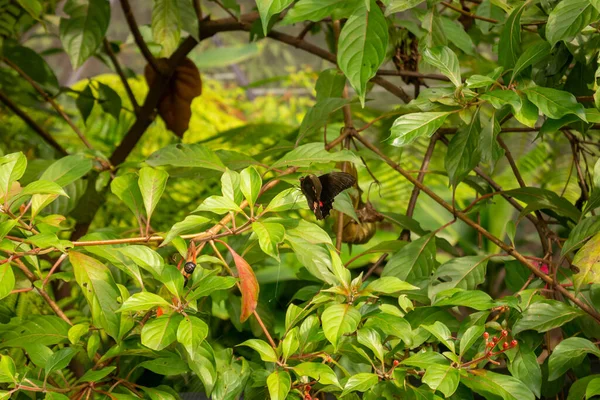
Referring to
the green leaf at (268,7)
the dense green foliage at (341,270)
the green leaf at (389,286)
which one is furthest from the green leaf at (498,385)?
the green leaf at (268,7)

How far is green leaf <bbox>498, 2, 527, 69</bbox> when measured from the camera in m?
0.86

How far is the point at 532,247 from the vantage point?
11.4 feet

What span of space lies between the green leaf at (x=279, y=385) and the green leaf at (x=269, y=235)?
0.44 ft

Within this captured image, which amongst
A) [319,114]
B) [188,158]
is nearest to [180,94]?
[319,114]

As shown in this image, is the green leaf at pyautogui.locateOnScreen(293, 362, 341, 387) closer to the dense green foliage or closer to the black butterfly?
the dense green foliage

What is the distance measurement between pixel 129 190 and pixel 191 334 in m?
0.26

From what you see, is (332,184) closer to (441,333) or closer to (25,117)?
(441,333)

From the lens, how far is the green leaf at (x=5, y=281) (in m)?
0.70

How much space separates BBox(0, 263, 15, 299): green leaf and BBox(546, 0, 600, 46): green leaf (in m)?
0.62

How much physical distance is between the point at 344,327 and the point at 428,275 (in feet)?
1.02

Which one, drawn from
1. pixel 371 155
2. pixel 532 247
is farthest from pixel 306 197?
pixel 532 247

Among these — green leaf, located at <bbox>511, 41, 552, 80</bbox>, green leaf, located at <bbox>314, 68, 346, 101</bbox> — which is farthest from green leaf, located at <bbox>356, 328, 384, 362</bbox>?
green leaf, located at <bbox>314, 68, 346, 101</bbox>

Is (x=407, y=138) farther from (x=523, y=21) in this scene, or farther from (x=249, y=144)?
(x=249, y=144)

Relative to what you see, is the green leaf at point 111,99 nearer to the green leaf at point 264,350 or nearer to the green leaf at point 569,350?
the green leaf at point 264,350
